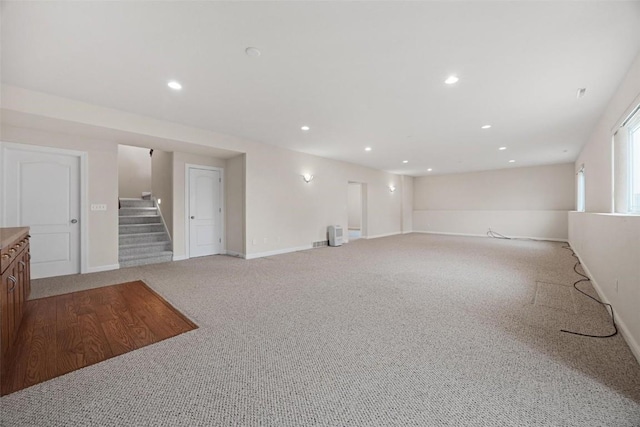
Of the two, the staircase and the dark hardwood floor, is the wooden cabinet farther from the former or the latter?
→ the staircase

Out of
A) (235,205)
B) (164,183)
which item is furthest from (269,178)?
(164,183)

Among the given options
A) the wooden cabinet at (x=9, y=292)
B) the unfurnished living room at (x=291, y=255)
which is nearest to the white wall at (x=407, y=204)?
the unfurnished living room at (x=291, y=255)

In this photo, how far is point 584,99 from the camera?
345cm

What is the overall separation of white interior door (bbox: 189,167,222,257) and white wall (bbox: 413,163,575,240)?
344 inches

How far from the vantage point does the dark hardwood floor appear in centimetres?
180

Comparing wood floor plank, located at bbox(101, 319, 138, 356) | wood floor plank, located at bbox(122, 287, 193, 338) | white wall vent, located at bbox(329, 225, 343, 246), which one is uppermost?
white wall vent, located at bbox(329, 225, 343, 246)

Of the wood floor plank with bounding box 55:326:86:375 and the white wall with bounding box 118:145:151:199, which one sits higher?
the white wall with bounding box 118:145:151:199

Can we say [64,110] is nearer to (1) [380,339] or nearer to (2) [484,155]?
(1) [380,339]

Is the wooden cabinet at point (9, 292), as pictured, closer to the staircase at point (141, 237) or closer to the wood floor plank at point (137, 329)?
the wood floor plank at point (137, 329)

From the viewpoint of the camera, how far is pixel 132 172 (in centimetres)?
821

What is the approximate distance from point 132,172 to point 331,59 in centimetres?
836

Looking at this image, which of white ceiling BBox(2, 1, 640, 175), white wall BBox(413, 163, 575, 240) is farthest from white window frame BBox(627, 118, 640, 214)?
white wall BBox(413, 163, 575, 240)

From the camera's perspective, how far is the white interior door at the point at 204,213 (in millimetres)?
5633

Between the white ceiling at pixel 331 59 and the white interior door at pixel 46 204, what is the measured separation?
1398 millimetres
